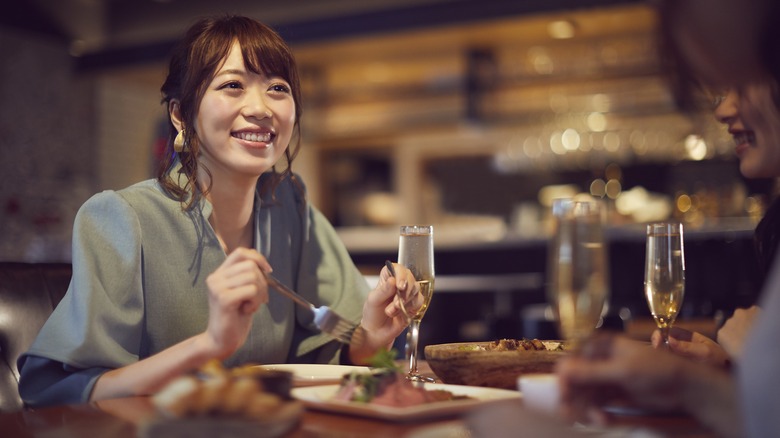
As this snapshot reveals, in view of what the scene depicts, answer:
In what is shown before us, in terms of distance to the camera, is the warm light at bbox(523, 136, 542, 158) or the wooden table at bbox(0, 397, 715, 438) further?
the warm light at bbox(523, 136, 542, 158)

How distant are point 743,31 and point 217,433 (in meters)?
0.74

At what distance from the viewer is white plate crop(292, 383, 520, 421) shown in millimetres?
961

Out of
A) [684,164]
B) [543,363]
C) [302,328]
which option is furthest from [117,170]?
[543,363]

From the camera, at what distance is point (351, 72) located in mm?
7102

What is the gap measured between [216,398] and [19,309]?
38.1 inches

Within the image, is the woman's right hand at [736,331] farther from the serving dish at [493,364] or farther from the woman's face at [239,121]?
the woman's face at [239,121]

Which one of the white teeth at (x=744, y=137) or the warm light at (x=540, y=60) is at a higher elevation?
the warm light at (x=540, y=60)

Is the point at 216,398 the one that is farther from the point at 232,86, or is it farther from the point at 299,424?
the point at 232,86

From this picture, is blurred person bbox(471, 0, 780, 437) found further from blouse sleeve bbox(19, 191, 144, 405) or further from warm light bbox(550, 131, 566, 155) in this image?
warm light bbox(550, 131, 566, 155)

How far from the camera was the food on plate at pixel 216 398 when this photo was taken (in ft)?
2.65

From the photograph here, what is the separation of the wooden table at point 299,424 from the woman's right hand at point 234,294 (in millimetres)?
201

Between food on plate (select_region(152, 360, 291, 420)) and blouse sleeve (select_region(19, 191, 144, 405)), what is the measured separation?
59 cm

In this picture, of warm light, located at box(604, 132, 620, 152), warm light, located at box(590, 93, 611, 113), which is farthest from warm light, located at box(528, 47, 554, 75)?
warm light, located at box(604, 132, 620, 152)

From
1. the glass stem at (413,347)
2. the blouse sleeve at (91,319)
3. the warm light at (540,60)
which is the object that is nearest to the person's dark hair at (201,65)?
the blouse sleeve at (91,319)
